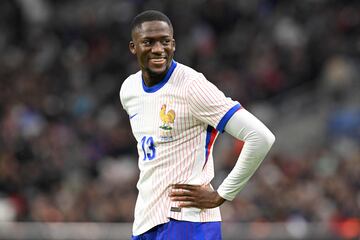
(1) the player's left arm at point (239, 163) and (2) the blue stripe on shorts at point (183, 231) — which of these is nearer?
(1) the player's left arm at point (239, 163)

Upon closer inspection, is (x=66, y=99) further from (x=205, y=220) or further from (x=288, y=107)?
(x=205, y=220)

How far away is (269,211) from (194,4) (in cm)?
564

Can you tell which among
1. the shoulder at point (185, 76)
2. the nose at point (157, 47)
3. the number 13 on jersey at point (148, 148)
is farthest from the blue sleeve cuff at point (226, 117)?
the nose at point (157, 47)

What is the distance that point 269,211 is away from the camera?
11.3 m

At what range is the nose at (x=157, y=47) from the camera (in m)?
5.01

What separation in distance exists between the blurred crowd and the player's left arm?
570 cm

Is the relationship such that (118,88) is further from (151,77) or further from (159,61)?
(159,61)

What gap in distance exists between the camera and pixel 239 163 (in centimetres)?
493

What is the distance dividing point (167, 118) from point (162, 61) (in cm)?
31

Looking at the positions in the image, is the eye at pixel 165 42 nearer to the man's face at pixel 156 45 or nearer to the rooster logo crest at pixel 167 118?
the man's face at pixel 156 45

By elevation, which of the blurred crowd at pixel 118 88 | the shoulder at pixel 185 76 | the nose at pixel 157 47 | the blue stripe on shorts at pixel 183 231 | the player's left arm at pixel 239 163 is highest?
the blurred crowd at pixel 118 88

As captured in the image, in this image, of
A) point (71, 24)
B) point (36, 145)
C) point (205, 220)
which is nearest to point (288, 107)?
point (36, 145)

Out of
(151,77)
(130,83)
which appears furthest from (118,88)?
(151,77)

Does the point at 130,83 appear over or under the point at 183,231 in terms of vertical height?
over
